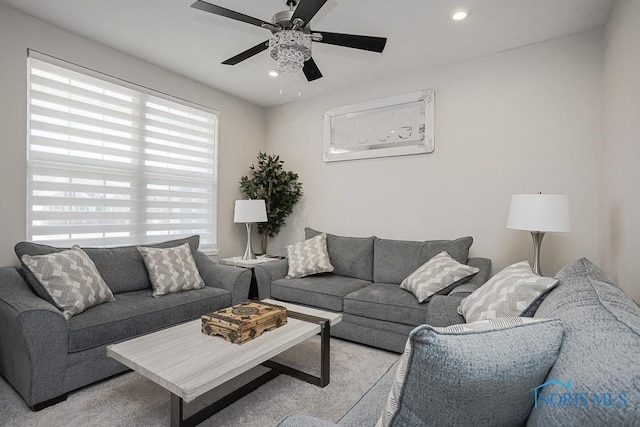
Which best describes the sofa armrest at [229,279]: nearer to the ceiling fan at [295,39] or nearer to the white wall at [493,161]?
the white wall at [493,161]

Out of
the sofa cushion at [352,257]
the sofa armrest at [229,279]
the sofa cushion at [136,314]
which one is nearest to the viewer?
the sofa cushion at [136,314]

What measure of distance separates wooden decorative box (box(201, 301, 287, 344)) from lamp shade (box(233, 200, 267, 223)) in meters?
1.83

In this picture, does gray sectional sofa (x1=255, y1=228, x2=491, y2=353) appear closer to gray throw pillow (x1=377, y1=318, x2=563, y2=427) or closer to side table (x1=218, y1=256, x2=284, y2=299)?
side table (x1=218, y1=256, x2=284, y2=299)

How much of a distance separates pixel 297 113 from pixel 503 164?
8.72ft

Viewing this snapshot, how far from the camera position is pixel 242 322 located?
1.91 m

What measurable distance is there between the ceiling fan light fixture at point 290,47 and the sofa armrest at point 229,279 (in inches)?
75.0

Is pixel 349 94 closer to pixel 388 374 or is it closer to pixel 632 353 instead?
pixel 388 374

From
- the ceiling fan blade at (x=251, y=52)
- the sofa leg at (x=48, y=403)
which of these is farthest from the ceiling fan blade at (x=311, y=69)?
the sofa leg at (x=48, y=403)

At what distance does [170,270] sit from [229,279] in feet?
1.73

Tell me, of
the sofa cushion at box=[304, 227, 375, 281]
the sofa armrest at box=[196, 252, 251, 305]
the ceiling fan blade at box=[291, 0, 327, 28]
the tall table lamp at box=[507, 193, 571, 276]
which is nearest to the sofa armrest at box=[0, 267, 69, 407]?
the sofa armrest at box=[196, 252, 251, 305]

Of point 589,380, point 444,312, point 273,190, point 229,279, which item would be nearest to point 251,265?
point 229,279

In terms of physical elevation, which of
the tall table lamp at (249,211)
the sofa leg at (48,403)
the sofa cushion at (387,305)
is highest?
the tall table lamp at (249,211)

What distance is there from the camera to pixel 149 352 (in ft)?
5.66

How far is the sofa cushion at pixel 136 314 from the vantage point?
2.11 metres
